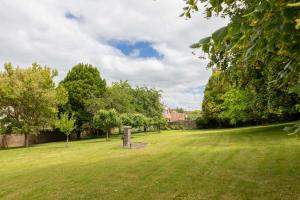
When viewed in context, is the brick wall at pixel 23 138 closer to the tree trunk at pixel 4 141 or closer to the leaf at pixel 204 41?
the tree trunk at pixel 4 141

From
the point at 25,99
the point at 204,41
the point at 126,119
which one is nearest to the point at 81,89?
the point at 126,119

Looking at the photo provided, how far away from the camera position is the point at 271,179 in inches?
305

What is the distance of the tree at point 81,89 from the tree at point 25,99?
665 cm

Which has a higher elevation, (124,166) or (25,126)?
(25,126)

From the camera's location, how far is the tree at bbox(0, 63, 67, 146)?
2891 centimetres

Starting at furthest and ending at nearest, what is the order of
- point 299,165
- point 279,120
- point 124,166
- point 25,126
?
point 279,120
point 25,126
point 124,166
point 299,165

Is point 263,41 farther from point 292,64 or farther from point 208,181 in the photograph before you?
point 208,181

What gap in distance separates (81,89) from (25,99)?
33.0 feet

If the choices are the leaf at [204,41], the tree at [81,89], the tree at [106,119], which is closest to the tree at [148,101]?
the tree at [81,89]

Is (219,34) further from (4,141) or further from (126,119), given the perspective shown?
(4,141)

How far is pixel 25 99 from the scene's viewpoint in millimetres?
29547

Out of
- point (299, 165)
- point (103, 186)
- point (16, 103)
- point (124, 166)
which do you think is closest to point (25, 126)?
point (16, 103)

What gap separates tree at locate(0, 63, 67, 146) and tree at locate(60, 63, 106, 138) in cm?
665

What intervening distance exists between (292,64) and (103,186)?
632cm
